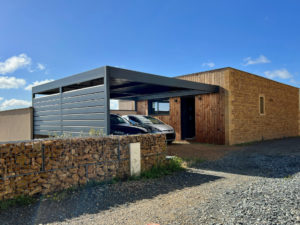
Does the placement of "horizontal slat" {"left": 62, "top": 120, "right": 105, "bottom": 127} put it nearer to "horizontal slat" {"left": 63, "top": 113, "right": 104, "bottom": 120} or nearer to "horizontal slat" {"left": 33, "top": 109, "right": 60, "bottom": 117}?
"horizontal slat" {"left": 63, "top": 113, "right": 104, "bottom": 120}

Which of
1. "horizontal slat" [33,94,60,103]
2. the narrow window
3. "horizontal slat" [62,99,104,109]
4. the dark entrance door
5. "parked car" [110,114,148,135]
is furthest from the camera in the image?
the narrow window

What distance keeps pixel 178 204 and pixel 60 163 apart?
2465 millimetres

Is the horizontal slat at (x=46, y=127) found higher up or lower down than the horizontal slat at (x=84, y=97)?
lower down

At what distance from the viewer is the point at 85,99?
8.09m

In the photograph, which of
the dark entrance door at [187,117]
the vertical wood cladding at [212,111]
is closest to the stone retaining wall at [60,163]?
the vertical wood cladding at [212,111]

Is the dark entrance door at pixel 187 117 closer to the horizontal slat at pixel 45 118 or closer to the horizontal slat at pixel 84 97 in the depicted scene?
the horizontal slat at pixel 84 97

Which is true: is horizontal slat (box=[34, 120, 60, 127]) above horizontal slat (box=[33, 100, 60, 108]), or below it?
below

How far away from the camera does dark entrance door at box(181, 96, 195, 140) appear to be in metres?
13.7

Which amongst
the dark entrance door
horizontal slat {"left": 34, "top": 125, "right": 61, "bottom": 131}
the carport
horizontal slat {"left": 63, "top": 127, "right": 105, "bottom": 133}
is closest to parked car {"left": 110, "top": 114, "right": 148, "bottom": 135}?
horizontal slat {"left": 63, "top": 127, "right": 105, "bottom": 133}

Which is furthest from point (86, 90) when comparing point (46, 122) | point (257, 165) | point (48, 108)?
point (257, 165)

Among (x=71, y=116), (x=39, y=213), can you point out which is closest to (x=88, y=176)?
(x=39, y=213)

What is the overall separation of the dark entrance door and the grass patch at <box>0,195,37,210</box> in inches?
413

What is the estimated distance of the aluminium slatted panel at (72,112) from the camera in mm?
7414

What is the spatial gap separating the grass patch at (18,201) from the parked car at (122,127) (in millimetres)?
5797
